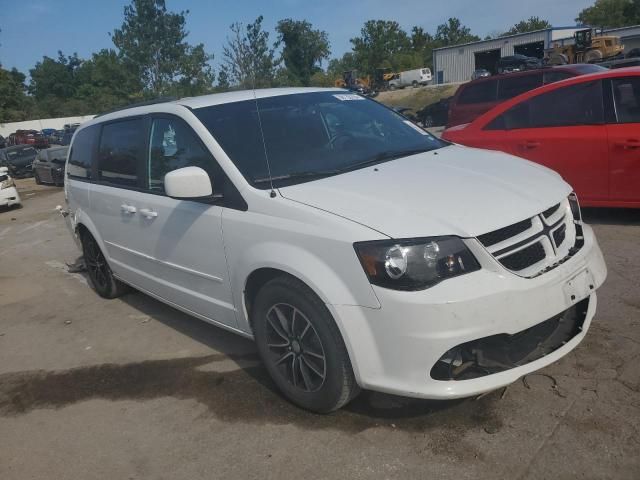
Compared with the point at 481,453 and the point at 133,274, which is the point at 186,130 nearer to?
the point at 133,274

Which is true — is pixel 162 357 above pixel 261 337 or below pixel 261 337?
below

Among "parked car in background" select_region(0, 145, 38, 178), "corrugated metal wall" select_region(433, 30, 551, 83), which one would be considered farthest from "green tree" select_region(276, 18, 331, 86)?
"parked car in background" select_region(0, 145, 38, 178)

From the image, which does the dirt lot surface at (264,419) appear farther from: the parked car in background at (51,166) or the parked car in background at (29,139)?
the parked car in background at (29,139)

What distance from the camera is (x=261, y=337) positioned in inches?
135

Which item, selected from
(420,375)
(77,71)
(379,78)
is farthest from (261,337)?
(77,71)

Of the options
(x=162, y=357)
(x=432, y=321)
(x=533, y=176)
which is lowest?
(x=162, y=357)

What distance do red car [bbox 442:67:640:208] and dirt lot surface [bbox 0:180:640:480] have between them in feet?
3.76

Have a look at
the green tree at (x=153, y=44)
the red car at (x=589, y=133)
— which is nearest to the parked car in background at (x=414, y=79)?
the green tree at (x=153, y=44)

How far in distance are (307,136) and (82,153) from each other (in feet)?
9.54

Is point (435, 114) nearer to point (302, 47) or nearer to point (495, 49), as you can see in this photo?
point (495, 49)

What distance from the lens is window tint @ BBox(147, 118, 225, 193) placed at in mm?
3607

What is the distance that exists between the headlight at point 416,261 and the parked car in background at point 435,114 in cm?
2165

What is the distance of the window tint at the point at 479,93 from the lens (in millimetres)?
12430

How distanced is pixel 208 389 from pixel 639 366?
8.64 feet
